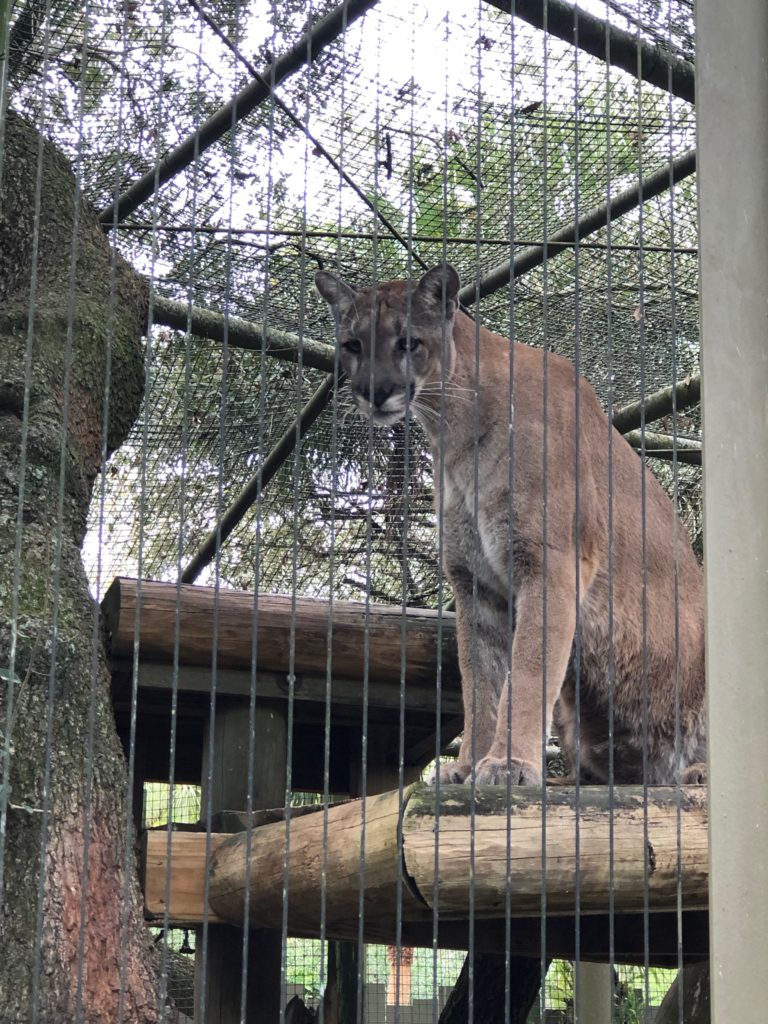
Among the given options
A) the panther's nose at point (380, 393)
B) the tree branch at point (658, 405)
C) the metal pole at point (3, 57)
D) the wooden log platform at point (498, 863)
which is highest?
the tree branch at point (658, 405)

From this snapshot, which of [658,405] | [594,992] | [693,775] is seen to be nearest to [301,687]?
[693,775]

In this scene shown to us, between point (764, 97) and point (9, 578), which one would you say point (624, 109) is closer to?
point (764, 97)

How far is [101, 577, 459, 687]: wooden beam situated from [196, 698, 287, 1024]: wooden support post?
23 centimetres

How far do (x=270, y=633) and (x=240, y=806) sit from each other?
2.14 ft

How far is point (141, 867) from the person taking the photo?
15.0ft

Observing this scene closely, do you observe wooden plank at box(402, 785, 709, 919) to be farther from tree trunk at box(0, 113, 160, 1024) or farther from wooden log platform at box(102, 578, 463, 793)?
wooden log platform at box(102, 578, 463, 793)

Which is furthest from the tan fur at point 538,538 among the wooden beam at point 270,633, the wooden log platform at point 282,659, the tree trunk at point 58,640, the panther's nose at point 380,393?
the tree trunk at point 58,640

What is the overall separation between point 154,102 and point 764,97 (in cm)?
233

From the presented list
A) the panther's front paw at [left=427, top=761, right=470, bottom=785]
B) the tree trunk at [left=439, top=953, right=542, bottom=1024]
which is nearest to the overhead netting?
the panther's front paw at [left=427, top=761, right=470, bottom=785]

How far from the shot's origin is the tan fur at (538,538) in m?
4.48

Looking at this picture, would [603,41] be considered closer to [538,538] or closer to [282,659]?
[538,538]

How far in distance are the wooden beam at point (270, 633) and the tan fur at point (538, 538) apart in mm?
473

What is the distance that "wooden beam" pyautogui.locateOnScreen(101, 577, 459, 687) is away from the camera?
4.85 meters

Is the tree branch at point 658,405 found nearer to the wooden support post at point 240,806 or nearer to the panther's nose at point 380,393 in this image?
the panther's nose at point 380,393
